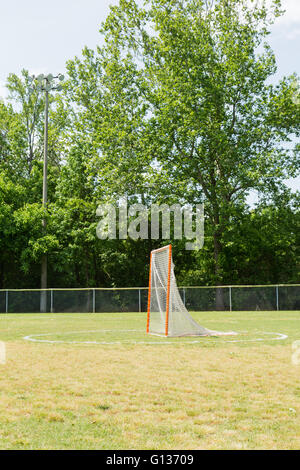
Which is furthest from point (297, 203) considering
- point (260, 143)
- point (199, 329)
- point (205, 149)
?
point (199, 329)

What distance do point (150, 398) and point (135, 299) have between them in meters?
27.0

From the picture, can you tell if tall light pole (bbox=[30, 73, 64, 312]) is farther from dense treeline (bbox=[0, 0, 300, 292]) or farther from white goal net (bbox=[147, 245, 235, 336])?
white goal net (bbox=[147, 245, 235, 336])

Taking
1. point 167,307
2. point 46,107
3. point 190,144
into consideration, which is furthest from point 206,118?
point 167,307

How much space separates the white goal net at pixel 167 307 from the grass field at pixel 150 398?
11.0 feet

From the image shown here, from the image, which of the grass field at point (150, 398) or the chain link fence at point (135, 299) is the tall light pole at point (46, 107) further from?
the grass field at point (150, 398)

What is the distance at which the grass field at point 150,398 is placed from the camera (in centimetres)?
497

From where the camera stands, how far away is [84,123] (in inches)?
1651

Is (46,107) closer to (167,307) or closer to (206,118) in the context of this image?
(206,118)

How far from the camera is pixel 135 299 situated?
33.6m

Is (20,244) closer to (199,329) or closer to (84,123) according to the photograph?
(84,123)

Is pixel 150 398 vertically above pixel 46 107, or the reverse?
pixel 46 107

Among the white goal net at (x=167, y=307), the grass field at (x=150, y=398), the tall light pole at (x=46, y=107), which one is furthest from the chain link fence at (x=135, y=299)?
the grass field at (x=150, y=398)

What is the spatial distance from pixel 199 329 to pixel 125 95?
86.3ft
